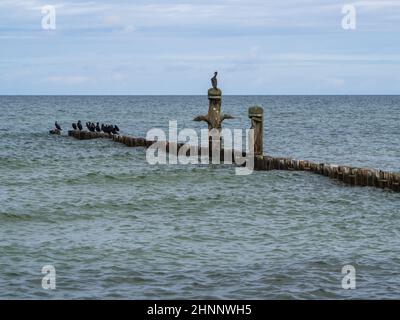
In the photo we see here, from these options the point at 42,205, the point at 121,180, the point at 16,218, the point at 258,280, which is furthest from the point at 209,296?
the point at 121,180

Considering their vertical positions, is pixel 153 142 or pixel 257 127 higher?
pixel 257 127

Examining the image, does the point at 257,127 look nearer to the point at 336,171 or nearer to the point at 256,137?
the point at 256,137

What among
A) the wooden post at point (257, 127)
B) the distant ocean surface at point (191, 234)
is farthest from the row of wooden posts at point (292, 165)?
the distant ocean surface at point (191, 234)

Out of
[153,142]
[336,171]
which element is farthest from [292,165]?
[153,142]

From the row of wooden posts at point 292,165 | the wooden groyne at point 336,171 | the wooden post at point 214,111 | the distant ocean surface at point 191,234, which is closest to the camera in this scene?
the distant ocean surface at point 191,234

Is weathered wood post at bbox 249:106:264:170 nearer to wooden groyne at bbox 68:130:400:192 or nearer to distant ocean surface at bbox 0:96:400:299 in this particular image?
wooden groyne at bbox 68:130:400:192

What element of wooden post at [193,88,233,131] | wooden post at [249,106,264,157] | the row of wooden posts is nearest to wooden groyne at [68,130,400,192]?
the row of wooden posts

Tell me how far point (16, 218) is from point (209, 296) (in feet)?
31.0

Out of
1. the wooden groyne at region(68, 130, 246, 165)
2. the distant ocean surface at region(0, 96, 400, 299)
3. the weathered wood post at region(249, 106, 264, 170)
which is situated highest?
the weathered wood post at region(249, 106, 264, 170)

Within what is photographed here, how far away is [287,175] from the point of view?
29.6 m

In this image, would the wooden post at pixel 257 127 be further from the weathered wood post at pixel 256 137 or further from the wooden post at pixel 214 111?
the wooden post at pixel 214 111

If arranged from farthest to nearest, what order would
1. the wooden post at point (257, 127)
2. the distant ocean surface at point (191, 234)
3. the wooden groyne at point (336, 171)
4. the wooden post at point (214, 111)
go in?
the wooden post at point (214, 111) < the wooden post at point (257, 127) < the wooden groyne at point (336, 171) < the distant ocean surface at point (191, 234)
